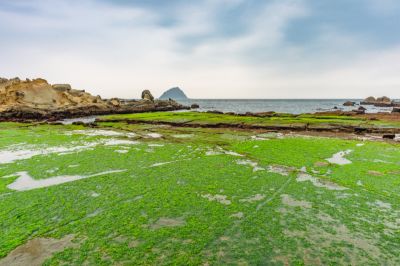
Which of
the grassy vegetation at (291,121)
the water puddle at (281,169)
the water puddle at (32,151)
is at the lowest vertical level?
the water puddle at (281,169)

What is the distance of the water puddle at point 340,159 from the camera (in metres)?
16.9

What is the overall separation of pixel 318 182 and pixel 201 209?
20.6 feet

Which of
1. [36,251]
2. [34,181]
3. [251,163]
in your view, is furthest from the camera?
[251,163]

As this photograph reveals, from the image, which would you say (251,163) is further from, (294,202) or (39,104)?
(39,104)

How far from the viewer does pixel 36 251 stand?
24.0 feet

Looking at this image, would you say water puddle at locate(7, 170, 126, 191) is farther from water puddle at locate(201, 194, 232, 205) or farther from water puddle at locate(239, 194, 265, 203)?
water puddle at locate(239, 194, 265, 203)

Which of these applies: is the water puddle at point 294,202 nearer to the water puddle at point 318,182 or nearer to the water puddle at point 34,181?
the water puddle at point 318,182

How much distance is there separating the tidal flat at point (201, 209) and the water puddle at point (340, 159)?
0.17 meters

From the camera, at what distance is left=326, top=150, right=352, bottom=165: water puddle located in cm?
1693

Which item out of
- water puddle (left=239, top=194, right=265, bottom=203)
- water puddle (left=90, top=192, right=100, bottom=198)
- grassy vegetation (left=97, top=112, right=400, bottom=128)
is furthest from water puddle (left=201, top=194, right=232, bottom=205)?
grassy vegetation (left=97, top=112, right=400, bottom=128)

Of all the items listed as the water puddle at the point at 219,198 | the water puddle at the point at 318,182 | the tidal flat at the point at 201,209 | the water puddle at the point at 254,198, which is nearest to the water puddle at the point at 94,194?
the tidal flat at the point at 201,209

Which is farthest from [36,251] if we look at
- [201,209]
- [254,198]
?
[254,198]

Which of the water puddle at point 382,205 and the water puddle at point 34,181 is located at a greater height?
the water puddle at point 34,181

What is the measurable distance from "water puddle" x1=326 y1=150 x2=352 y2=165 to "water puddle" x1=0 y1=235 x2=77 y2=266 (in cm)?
1492
